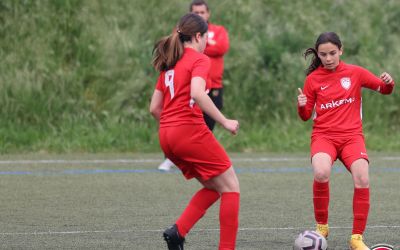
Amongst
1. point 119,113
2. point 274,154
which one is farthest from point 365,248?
point 119,113

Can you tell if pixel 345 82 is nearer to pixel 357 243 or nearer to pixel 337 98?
pixel 337 98

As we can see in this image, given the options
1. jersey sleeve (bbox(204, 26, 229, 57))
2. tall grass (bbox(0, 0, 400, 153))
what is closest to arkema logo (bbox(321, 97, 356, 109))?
jersey sleeve (bbox(204, 26, 229, 57))

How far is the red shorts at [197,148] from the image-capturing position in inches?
279

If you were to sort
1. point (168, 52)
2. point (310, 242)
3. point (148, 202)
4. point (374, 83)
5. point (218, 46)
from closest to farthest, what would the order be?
point (168, 52), point (310, 242), point (374, 83), point (148, 202), point (218, 46)

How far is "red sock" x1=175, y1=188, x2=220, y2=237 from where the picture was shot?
7.21 meters

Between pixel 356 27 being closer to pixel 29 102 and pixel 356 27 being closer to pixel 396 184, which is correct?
pixel 29 102

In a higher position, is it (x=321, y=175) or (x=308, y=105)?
(x=308, y=105)

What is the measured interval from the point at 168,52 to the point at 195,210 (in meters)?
1.12

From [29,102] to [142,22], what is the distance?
10.2ft

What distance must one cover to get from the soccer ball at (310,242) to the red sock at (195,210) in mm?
738

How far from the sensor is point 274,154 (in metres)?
15.4

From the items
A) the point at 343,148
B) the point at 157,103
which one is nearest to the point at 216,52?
the point at 343,148

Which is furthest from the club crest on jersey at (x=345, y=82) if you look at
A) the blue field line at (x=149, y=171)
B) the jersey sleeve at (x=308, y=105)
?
the blue field line at (x=149, y=171)

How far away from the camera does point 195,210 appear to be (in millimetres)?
7285
